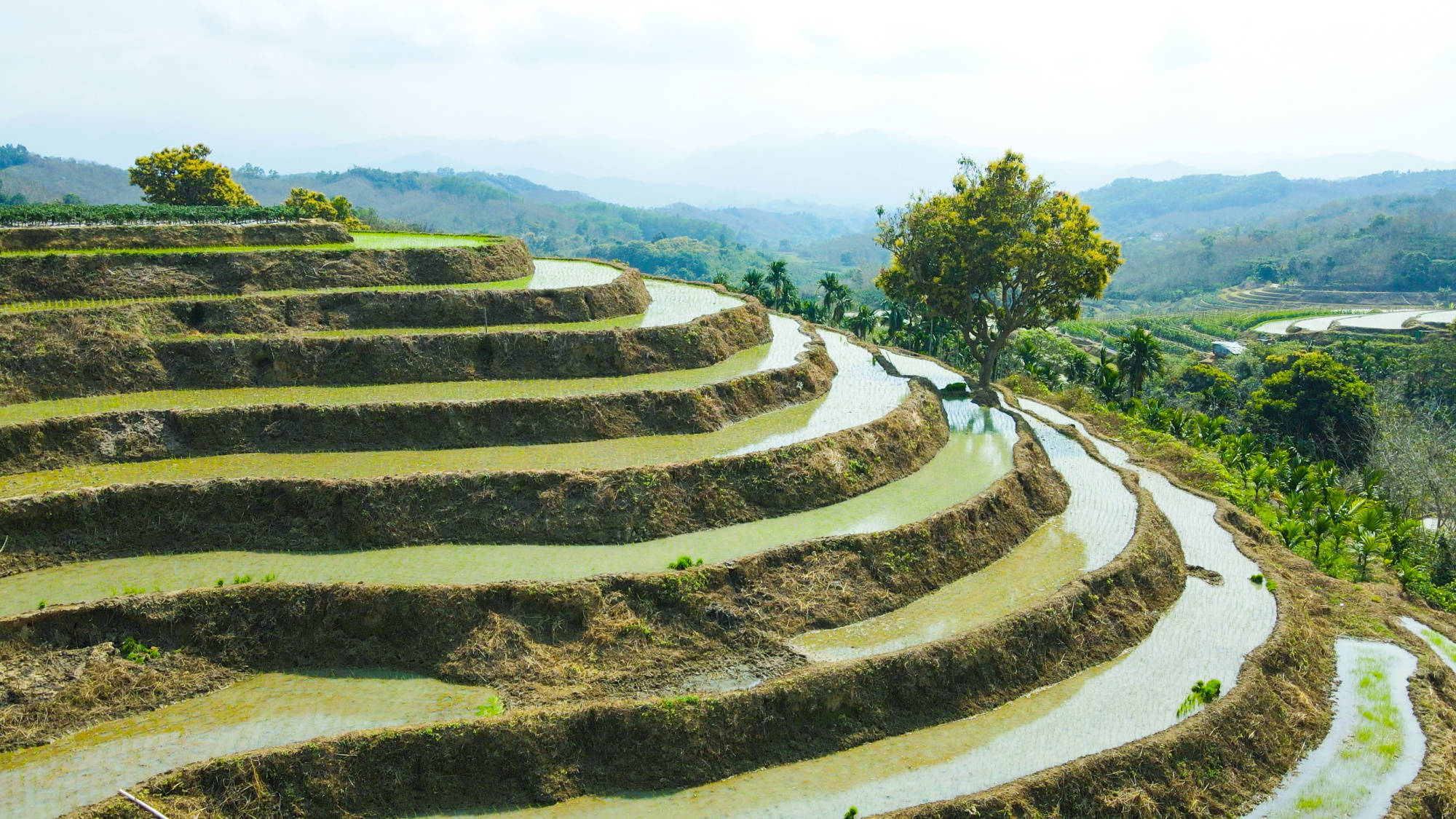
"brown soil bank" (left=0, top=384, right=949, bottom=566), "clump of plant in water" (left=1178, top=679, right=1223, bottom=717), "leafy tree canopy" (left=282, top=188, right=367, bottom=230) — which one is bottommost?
"clump of plant in water" (left=1178, top=679, right=1223, bottom=717)

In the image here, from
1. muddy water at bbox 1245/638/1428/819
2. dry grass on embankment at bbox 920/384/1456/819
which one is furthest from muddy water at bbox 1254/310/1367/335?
muddy water at bbox 1245/638/1428/819

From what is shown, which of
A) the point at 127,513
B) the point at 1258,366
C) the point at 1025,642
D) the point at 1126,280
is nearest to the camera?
the point at 1025,642

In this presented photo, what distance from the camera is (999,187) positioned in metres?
30.1

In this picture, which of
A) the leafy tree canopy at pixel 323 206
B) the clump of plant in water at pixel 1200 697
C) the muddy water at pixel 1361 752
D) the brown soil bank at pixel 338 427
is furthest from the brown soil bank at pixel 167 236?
the muddy water at pixel 1361 752

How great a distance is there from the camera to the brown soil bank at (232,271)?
80.8ft

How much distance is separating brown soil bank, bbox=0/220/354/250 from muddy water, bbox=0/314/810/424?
8325 mm

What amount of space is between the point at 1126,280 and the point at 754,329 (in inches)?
6373

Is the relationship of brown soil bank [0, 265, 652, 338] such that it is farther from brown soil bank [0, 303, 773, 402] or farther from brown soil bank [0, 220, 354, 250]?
brown soil bank [0, 220, 354, 250]

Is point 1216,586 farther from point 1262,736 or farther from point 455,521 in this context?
point 455,521

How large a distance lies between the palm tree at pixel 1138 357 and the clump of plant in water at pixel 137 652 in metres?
41.4

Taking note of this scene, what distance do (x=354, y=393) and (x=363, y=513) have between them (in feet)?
19.2

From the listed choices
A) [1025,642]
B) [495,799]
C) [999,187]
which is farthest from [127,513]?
[999,187]

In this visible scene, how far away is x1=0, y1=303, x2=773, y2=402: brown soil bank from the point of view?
21.6 metres

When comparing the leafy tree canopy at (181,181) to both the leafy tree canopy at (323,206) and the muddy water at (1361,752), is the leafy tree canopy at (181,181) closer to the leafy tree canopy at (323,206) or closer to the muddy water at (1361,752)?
the leafy tree canopy at (323,206)
